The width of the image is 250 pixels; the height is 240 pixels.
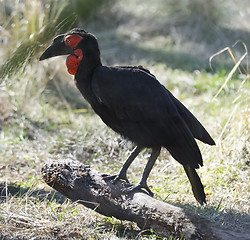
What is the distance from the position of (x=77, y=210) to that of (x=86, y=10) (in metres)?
1.47

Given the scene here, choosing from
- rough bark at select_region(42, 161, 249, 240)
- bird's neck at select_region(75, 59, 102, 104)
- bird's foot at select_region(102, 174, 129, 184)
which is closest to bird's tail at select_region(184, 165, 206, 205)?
rough bark at select_region(42, 161, 249, 240)

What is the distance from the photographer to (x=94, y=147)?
457 cm

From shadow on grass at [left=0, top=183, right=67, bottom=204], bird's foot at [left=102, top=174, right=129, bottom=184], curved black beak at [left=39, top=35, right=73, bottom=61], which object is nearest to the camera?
bird's foot at [left=102, top=174, right=129, bottom=184]

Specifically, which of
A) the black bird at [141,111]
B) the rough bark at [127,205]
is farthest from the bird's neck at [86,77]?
the rough bark at [127,205]

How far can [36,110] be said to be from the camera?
5332mm

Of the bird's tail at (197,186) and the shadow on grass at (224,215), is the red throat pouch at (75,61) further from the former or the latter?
the shadow on grass at (224,215)

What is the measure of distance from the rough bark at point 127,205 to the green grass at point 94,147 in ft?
0.38

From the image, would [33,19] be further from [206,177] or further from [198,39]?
[198,39]

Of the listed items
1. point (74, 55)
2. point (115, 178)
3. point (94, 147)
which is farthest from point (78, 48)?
point (94, 147)

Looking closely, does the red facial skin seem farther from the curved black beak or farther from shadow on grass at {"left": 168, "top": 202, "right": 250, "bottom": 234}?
shadow on grass at {"left": 168, "top": 202, "right": 250, "bottom": 234}

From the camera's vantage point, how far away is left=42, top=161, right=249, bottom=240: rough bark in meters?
2.59

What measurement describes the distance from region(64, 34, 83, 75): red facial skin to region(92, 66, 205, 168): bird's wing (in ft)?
0.70

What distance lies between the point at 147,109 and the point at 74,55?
0.68 m

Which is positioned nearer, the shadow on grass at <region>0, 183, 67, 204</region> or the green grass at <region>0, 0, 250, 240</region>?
the green grass at <region>0, 0, 250, 240</region>
